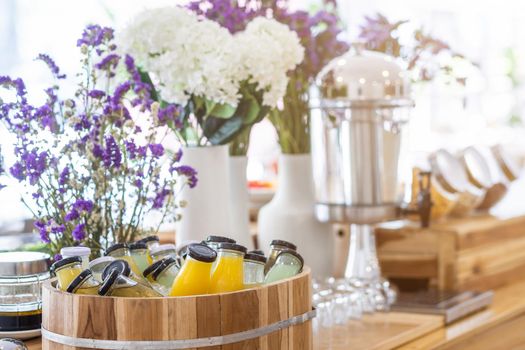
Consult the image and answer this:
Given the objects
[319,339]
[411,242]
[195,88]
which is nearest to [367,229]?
[411,242]

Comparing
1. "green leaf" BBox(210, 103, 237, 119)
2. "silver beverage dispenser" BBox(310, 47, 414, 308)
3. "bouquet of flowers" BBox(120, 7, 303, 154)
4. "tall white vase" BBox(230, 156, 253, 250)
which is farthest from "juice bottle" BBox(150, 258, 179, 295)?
"silver beverage dispenser" BBox(310, 47, 414, 308)

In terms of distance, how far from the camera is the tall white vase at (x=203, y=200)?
1.64m

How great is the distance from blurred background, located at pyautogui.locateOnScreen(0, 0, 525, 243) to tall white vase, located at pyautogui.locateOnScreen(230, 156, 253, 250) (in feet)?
8.36

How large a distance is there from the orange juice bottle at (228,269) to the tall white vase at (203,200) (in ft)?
1.55

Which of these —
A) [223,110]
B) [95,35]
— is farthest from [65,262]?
[223,110]

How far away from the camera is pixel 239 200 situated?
191 centimetres

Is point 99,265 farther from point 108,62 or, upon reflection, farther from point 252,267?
point 108,62

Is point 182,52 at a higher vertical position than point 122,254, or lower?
higher

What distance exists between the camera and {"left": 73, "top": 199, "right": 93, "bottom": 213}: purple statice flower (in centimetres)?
138

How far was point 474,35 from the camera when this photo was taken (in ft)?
26.7

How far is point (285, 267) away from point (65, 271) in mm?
293

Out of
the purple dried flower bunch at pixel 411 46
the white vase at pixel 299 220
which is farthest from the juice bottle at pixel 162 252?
the purple dried flower bunch at pixel 411 46

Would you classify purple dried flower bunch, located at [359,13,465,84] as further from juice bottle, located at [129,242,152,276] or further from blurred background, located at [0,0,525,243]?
blurred background, located at [0,0,525,243]

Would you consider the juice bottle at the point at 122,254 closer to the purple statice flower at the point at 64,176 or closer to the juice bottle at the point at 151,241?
the juice bottle at the point at 151,241
